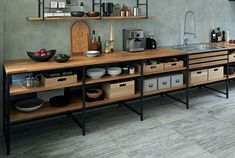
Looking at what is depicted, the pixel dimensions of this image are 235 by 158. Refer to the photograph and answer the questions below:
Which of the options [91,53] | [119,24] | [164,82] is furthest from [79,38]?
[164,82]

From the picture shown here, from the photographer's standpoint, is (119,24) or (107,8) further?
(119,24)

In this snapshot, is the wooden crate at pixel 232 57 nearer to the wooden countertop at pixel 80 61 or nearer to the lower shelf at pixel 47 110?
the wooden countertop at pixel 80 61

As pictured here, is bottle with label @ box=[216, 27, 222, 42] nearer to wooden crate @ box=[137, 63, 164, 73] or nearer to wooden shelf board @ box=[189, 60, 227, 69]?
wooden shelf board @ box=[189, 60, 227, 69]

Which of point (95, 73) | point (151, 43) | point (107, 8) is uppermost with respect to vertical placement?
point (107, 8)

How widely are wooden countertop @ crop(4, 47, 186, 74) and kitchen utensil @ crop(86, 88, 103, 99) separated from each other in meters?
0.41

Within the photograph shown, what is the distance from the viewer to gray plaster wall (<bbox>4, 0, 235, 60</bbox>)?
2955 mm

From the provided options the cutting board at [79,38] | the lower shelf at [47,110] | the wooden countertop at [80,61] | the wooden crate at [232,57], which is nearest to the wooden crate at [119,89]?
the lower shelf at [47,110]

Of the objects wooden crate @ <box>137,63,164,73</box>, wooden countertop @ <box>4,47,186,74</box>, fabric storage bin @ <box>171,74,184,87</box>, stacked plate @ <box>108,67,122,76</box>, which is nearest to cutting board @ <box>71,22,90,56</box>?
wooden countertop @ <box>4,47,186,74</box>

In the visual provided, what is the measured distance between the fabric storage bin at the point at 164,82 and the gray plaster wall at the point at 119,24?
754mm

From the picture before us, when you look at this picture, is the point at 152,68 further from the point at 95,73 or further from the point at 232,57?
the point at 232,57

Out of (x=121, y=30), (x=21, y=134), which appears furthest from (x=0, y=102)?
(x=121, y=30)

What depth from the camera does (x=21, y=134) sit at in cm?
297

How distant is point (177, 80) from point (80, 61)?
4.89 feet

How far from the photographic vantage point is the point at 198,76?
3.80 m
